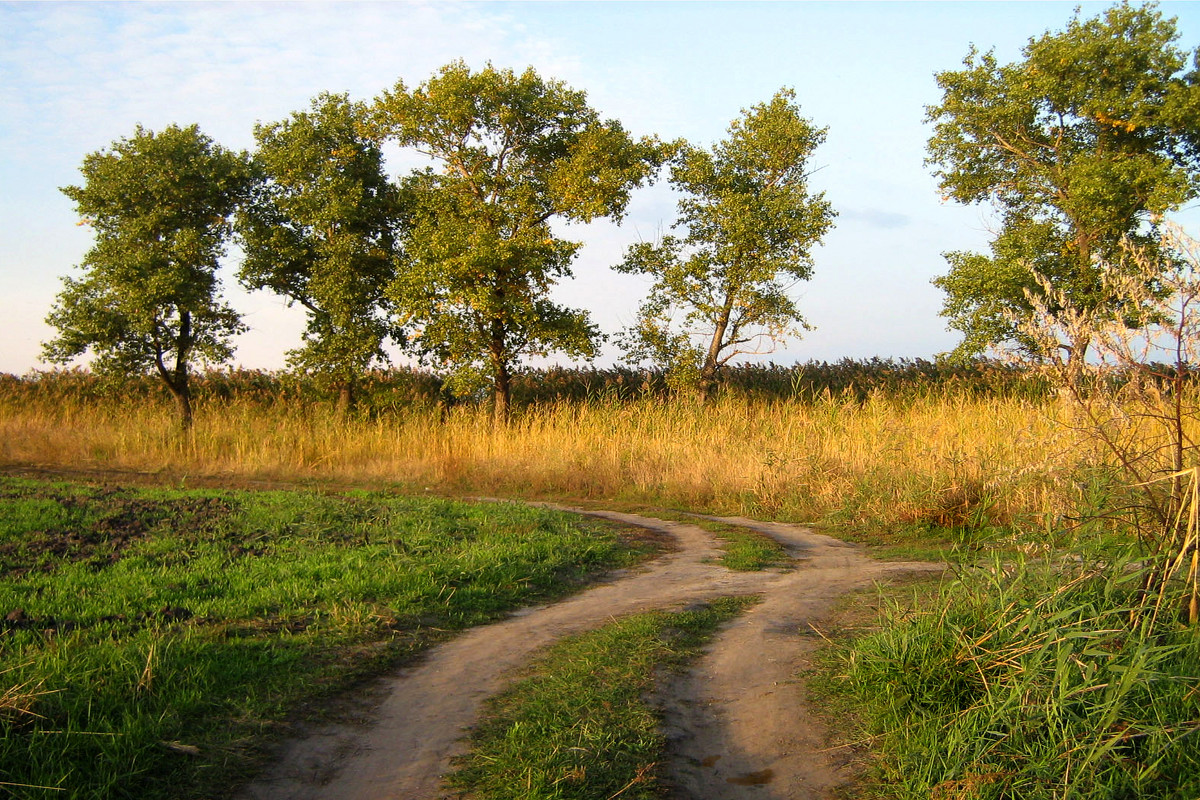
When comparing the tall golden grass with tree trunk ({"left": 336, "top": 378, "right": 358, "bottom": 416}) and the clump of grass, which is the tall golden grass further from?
the clump of grass

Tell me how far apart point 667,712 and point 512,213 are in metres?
14.3

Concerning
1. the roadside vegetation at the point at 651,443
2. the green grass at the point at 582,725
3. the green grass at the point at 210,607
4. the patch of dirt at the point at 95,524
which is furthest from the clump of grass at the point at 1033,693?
the patch of dirt at the point at 95,524

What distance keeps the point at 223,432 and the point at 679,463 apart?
913 centimetres

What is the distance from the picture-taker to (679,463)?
12.0 metres

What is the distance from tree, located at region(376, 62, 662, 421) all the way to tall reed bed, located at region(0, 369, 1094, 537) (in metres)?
1.61

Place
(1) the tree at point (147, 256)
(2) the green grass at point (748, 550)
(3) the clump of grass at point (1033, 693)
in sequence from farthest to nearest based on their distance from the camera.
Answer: (1) the tree at point (147, 256)
(2) the green grass at point (748, 550)
(3) the clump of grass at point (1033, 693)

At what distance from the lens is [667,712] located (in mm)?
3990

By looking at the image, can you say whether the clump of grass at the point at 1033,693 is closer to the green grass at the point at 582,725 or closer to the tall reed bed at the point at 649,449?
the green grass at the point at 582,725

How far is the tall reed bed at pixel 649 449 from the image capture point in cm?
911

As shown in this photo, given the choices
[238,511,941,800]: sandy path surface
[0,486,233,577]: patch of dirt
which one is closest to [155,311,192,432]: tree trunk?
[0,486,233,577]: patch of dirt

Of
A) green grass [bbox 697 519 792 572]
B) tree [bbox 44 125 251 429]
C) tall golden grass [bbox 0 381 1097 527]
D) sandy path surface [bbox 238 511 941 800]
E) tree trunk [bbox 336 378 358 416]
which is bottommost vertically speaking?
sandy path surface [bbox 238 511 941 800]

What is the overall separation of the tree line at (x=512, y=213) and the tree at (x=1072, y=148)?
5 centimetres

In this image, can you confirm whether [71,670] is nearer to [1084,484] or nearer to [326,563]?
[326,563]

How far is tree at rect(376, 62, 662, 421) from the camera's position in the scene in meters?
16.5
